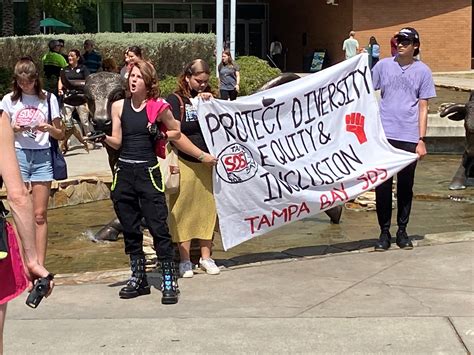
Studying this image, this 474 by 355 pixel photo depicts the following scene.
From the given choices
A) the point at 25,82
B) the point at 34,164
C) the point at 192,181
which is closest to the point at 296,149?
the point at 192,181

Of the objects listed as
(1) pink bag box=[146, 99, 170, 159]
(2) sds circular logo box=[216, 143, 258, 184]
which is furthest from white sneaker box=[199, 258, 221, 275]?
(1) pink bag box=[146, 99, 170, 159]

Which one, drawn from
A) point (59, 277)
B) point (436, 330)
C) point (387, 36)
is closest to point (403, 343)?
point (436, 330)

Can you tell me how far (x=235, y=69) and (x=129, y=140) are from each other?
1346cm

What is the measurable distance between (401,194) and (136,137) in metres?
2.79

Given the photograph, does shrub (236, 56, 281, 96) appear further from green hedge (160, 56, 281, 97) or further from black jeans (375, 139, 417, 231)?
black jeans (375, 139, 417, 231)

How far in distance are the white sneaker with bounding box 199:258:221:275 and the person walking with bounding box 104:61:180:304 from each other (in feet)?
2.51

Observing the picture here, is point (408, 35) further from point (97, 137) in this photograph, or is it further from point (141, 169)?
point (97, 137)

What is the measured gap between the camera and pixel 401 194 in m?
8.03

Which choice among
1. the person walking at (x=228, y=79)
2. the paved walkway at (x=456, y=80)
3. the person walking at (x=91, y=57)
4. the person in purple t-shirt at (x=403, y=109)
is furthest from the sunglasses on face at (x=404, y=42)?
the paved walkway at (x=456, y=80)

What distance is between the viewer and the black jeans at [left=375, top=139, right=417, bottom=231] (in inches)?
313

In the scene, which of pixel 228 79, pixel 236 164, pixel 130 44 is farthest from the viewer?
pixel 130 44

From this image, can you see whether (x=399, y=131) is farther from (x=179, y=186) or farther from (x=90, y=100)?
(x=90, y=100)

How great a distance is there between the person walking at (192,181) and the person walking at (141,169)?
1.61ft

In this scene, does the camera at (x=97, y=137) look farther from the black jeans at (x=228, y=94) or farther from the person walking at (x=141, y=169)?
the black jeans at (x=228, y=94)
